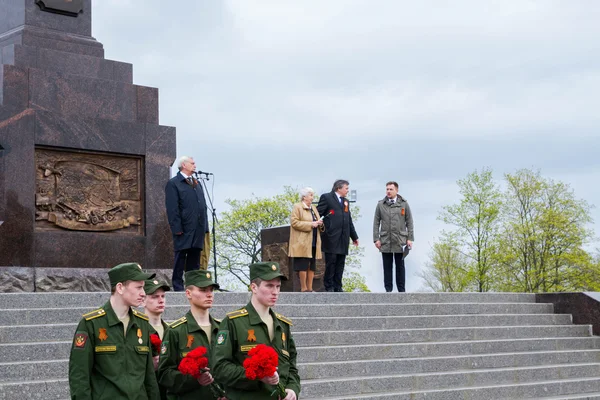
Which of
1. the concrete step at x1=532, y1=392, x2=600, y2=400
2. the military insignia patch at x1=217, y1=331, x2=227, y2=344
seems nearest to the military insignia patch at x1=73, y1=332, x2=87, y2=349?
the military insignia patch at x1=217, y1=331, x2=227, y2=344

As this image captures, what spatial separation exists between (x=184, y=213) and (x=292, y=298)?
1.86 metres

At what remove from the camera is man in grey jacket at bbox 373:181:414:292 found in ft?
48.9

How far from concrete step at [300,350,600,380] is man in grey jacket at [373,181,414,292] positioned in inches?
107

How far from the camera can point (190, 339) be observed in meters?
6.32

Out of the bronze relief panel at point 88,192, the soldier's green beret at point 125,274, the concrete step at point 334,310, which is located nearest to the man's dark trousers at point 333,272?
the concrete step at point 334,310

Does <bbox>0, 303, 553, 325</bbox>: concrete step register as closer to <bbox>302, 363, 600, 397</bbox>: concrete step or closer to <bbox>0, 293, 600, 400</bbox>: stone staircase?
<bbox>0, 293, 600, 400</bbox>: stone staircase

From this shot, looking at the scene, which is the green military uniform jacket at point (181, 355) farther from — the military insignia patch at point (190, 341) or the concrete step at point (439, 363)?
the concrete step at point (439, 363)

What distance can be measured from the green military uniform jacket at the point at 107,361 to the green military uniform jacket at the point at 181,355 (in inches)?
12.2

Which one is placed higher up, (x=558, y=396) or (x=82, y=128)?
(x=82, y=128)

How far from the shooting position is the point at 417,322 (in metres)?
12.8

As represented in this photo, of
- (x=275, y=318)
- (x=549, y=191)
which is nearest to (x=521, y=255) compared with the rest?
(x=549, y=191)

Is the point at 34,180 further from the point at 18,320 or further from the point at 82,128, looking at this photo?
the point at 18,320

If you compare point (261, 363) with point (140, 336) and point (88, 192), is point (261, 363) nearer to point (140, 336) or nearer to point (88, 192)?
point (140, 336)

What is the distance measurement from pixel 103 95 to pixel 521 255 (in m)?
26.6
